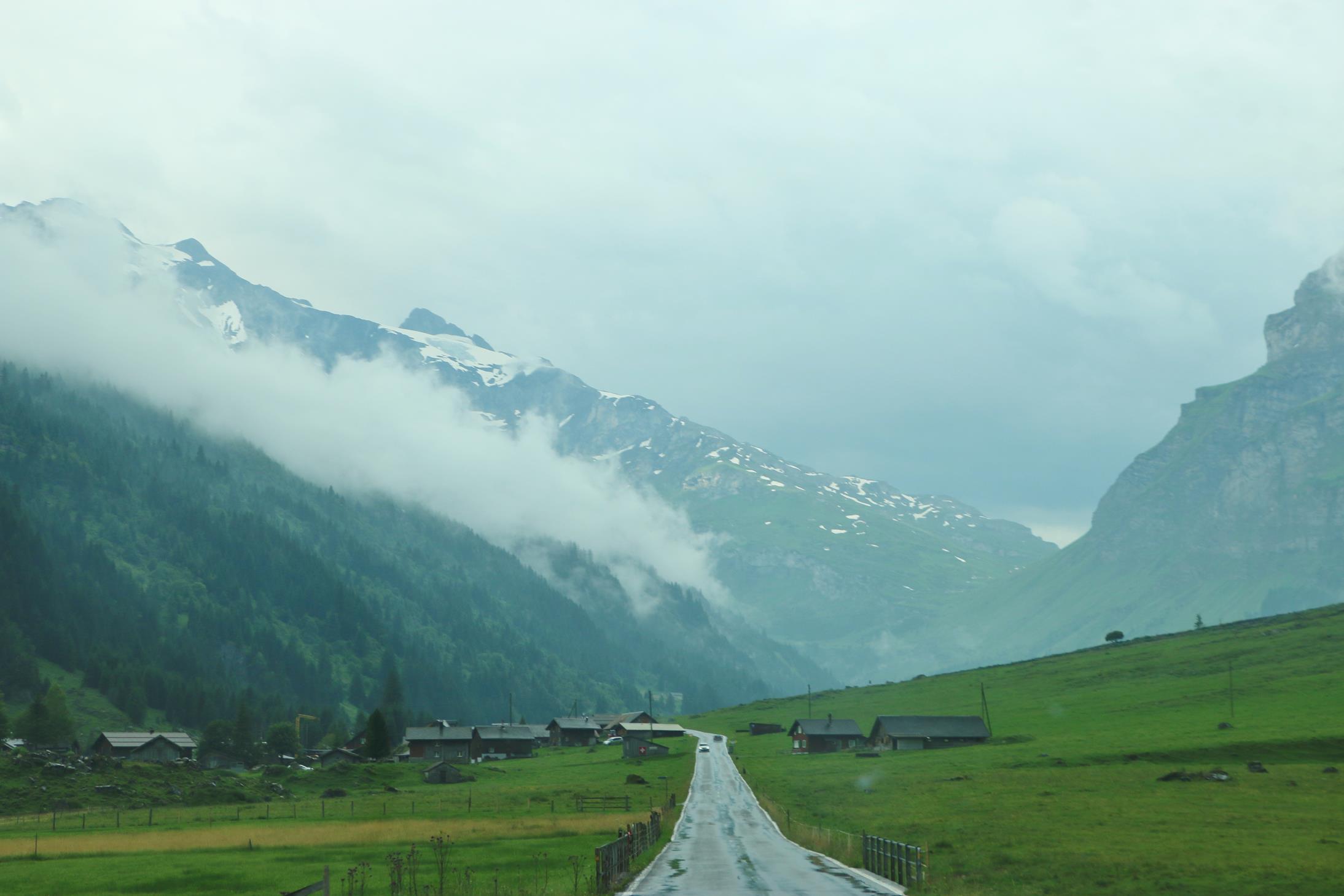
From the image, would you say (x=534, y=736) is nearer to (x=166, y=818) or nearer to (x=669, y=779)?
(x=669, y=779)

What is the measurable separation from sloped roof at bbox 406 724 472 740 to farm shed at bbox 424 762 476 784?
52.9 meters

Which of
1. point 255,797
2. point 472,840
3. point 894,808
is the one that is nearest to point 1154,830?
point 894,808

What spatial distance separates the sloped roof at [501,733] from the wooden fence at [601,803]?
99.0 meters

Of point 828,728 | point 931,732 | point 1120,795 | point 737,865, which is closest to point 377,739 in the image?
point 828,728

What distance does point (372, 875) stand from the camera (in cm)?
4872

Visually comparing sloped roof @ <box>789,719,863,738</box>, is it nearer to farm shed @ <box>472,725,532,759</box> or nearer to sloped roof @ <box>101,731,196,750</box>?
farm shed @ <box>472,725,532,759</box>

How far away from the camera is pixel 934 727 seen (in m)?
162

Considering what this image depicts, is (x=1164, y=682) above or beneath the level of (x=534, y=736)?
above

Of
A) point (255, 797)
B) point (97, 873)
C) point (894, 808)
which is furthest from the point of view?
point (255, 797)

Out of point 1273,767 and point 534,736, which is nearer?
point 1273,767

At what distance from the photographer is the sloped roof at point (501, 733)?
609 feet

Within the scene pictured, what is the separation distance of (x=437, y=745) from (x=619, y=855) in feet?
491

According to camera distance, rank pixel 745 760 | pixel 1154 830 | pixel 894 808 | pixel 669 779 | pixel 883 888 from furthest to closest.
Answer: pixel 745 760 < pixel 669 779 < pixel 894 808 < pixel 1154 830 < pixel 883 888

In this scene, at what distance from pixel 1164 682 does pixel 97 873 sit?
17866cm
